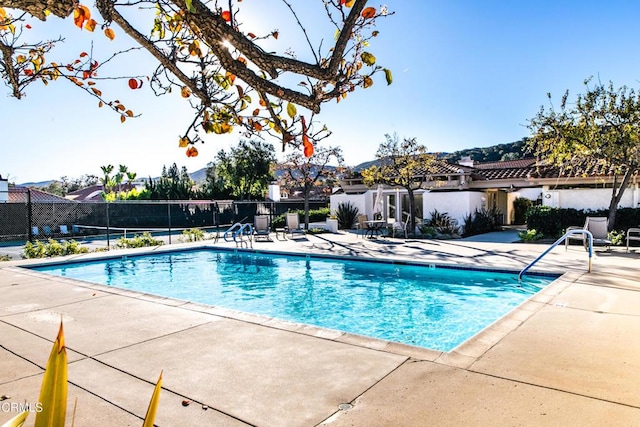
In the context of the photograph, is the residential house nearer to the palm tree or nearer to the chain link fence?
the chain link fence

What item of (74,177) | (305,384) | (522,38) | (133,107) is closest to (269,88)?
(133,107)

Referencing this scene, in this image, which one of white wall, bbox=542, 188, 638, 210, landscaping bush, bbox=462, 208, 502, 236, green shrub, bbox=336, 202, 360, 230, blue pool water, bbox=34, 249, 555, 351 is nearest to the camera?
blue pool water, bbox=34, 249, 555, 351

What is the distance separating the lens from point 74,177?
83438 millimetres

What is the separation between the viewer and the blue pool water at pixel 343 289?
7157 millimetres

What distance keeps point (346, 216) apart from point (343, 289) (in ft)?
44.6

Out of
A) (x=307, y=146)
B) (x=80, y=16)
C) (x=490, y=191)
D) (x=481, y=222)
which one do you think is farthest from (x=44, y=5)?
(x=490, y=191)

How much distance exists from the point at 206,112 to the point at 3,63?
2450 mm

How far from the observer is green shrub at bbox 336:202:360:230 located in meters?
23.1

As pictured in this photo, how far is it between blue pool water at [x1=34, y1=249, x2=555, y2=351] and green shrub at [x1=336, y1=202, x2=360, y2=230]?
30.5ft

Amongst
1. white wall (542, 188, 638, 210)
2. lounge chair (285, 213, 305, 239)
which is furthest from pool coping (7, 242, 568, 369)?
lounge chair (285, 213, 305, 239)

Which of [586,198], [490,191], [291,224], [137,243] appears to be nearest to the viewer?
[137,243]

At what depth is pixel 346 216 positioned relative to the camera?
2312 centimetres

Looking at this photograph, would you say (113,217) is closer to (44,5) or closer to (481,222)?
(481,222)
